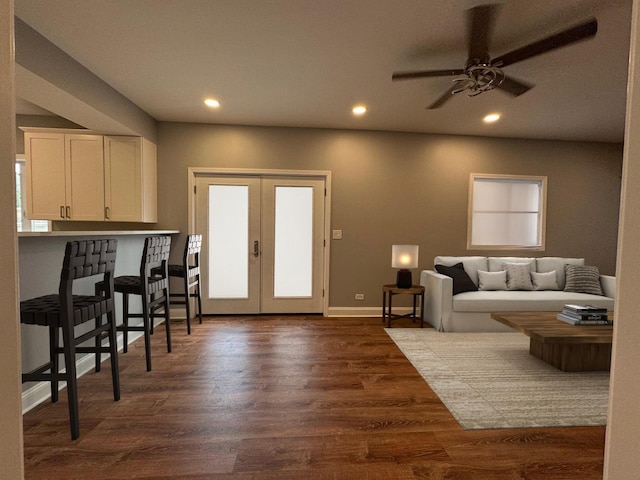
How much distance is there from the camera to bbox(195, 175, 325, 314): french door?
164 inches

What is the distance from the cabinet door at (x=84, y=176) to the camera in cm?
363

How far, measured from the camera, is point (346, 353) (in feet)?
9.73

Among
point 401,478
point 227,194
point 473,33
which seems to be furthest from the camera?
point 227,194

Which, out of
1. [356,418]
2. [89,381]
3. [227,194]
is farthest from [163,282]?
[356,418]

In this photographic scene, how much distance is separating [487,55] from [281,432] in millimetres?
2990

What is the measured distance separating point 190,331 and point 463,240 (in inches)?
153

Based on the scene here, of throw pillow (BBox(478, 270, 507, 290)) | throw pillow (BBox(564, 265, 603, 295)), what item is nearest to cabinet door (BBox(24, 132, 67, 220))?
throw pillow (BBox(478, 270, 507, 290))

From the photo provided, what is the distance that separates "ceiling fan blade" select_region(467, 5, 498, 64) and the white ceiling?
66 mm

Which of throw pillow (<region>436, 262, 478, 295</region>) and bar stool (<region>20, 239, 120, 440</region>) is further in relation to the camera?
throw pillow (<region>436, 262, 478, 295</region>)

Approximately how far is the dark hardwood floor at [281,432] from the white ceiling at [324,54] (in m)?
2.61

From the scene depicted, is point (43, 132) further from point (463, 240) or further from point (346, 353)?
point (463, 240)

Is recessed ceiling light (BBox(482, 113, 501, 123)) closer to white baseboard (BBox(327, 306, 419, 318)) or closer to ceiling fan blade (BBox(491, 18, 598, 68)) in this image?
ceiling fan blade (BBox(491, 18, 598, 68))

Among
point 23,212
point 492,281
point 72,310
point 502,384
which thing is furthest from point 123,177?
point 492,281

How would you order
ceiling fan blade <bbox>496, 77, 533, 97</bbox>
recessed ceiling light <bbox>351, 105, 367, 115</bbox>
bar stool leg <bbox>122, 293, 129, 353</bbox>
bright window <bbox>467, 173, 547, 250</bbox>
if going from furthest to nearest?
1. bright window <bbox>467, 173, 547, 250</bbox>
2. recessed ceiling light <bbox>351, 105, 367, 115</bbox>
3. bar stool leg <bbox>122, 293, 129, 353</bbox>
4. ceiling fan blade <bbox>496, 77, 533, 97</bbox>
